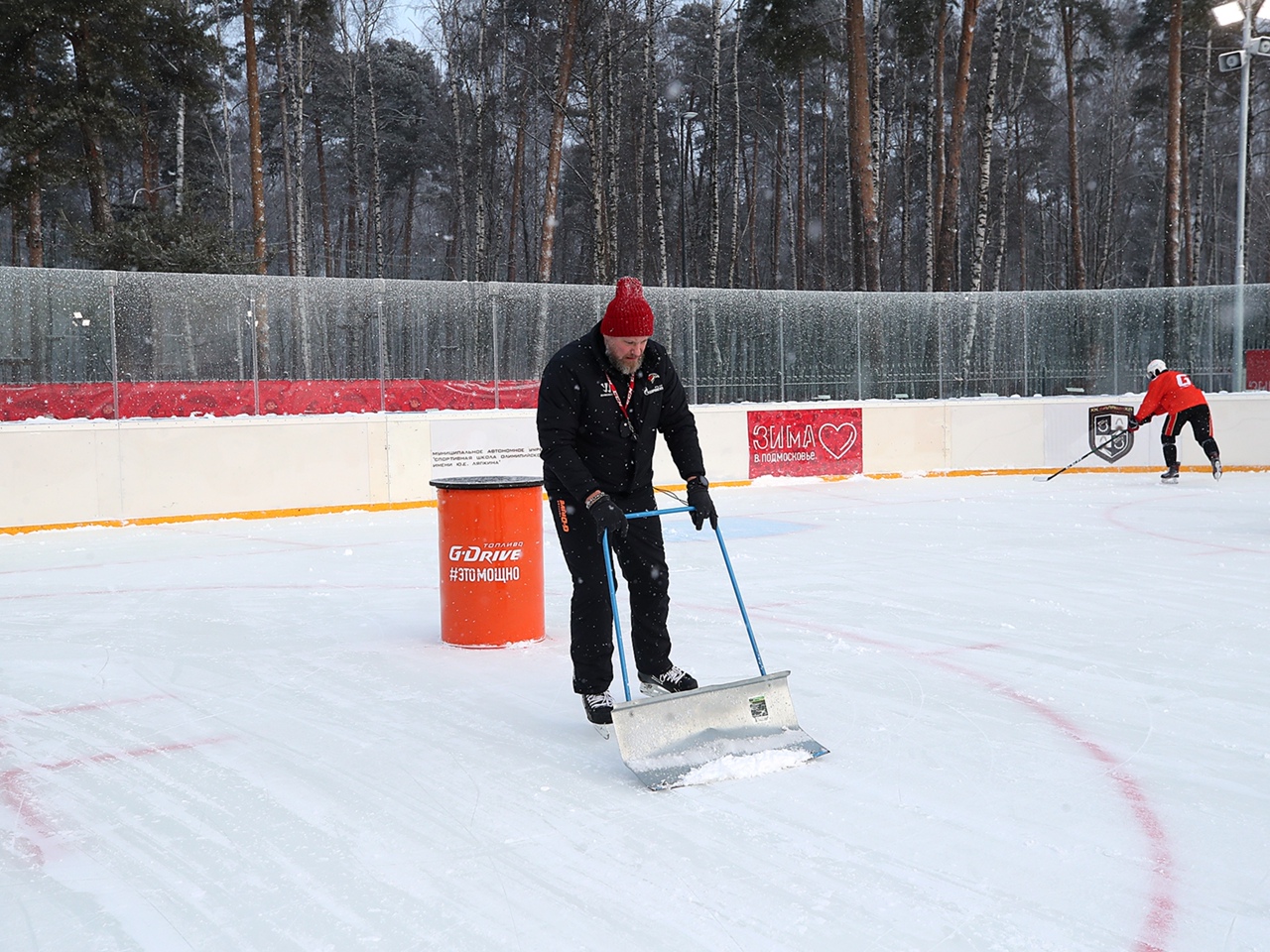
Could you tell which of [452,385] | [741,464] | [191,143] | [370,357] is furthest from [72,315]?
[191,143]

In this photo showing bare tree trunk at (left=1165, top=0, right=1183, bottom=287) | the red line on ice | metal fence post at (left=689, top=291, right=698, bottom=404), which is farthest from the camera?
bare tree trunk at (left=1165, top=0, right=1183, bottom=287)

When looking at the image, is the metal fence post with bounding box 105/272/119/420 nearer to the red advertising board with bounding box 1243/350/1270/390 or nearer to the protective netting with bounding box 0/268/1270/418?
the protective netting with bounding box 0/268/1270/418

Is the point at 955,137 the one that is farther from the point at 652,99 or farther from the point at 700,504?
the point at 700,504

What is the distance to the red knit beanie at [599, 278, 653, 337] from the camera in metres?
3.71

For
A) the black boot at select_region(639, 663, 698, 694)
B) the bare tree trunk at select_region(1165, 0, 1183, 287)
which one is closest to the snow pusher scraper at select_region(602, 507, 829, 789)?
the black boot at select_region(639, 663, 698, 694)

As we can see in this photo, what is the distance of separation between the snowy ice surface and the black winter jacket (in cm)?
A: 91

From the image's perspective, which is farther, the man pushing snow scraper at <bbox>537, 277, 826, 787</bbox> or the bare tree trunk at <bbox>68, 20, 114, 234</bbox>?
the bare tree trunk at <bbox>68, 20, 114, 234</bbox>

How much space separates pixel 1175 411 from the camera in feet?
42.9

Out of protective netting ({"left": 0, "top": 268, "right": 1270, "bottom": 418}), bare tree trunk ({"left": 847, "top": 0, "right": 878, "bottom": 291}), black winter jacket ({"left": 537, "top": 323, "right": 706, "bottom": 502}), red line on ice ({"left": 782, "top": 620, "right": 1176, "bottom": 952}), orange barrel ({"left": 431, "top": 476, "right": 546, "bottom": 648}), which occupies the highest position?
bare tree trunk ({"left": 847, "top": 0, "right": 878, "bottom": 291})

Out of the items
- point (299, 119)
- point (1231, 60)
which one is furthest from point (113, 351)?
point (1231, 60)

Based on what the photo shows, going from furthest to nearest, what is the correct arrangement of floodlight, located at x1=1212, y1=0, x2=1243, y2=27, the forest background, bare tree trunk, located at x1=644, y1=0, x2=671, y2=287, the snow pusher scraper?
bare tree trunk, located at x1=644, y1=0, x2=671, y2=287
the forest background
floodlight, located at x1=1212, y1=0, x2=1243, y2=27
the snow pusher scraper

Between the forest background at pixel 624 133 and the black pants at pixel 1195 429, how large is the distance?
22.6ft

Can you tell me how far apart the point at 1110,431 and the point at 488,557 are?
12.0 meters

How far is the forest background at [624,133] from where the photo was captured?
17406 millimetres
